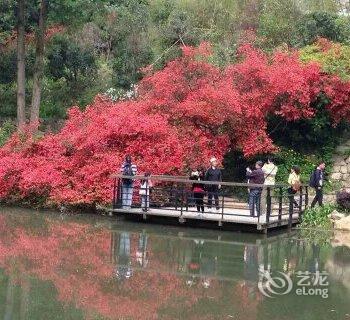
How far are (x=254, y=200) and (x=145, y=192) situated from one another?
300 cm

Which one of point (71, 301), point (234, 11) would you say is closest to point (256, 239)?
point (71, 301)

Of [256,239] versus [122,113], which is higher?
[122,113]

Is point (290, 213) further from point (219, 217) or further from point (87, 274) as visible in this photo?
point (87, 274)

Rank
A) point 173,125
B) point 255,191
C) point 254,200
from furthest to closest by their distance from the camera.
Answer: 1. point 173,125
2. point 255,191
3. point 254,200

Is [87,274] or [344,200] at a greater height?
[344,200]

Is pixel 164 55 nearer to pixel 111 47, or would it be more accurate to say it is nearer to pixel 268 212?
pixel 111 47

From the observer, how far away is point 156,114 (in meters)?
19.8

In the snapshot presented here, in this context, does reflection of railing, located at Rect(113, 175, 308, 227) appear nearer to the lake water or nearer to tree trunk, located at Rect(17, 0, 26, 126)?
the lake water

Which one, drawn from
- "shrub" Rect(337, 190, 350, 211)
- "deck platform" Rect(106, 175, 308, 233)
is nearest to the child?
"deck platform" Rect(106, 175, 308, 233)

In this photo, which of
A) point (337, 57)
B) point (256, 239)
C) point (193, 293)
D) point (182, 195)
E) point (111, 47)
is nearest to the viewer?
point (193, 293)

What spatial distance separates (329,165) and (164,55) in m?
9.37

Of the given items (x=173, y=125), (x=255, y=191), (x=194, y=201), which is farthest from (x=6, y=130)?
(x=255, y=191)

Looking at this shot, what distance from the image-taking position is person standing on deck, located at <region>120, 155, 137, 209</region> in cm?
1733

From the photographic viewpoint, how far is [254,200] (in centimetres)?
Answer: 1605
